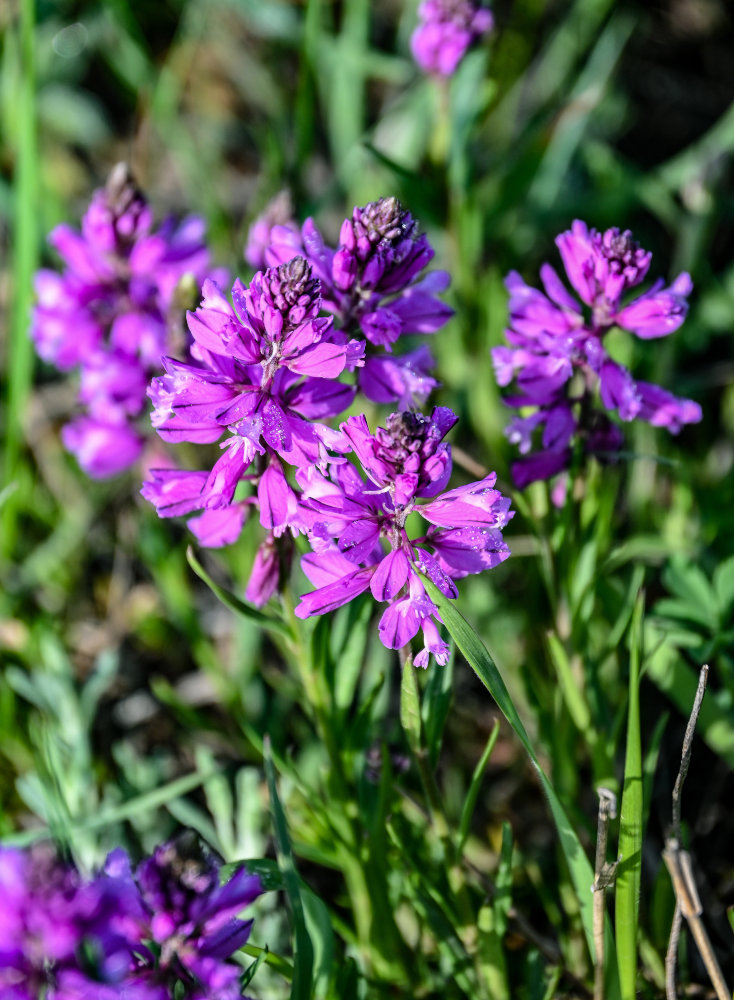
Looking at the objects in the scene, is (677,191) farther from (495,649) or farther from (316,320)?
(316,320)

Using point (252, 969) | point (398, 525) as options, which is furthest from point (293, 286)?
point (252, 969)

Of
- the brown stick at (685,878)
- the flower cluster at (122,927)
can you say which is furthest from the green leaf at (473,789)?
the flower cluster at (122,927)

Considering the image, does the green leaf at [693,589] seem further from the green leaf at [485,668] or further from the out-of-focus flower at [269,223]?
the out-of-focus flower at [269,223]

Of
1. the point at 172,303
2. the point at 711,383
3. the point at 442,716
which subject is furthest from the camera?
the point at 711,383

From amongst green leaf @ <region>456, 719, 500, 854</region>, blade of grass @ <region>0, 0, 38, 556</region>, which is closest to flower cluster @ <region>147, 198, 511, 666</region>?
green leaf @ <region>456, 719, 500, 854</region>

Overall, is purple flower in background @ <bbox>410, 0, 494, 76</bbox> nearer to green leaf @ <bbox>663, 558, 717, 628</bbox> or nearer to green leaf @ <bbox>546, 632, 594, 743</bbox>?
green leaf @ <bbox>663, 558, 717, 628</bbox>

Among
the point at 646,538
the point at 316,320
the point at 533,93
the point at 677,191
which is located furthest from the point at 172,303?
the point at 533,93
